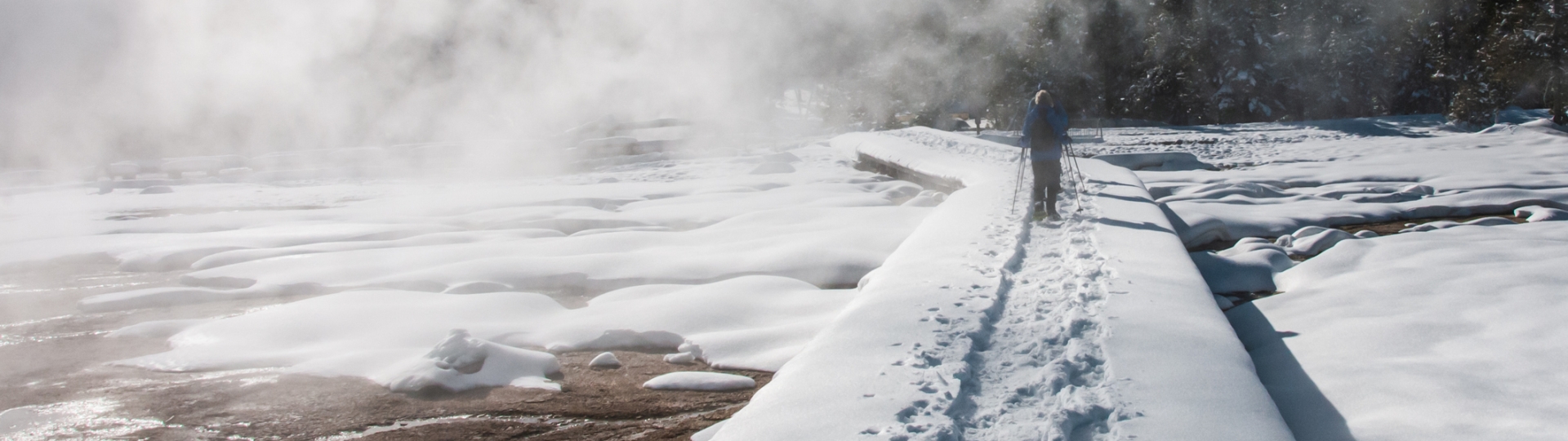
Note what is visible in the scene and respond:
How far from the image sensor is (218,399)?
12.7 ft

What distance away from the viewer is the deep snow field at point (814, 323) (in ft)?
10.7

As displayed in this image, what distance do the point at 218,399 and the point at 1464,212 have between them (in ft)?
33.7

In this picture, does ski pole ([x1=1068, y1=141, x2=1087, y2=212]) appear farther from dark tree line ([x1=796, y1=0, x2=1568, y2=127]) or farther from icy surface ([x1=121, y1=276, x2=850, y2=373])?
dark tree line ([x1=796, y1=0, x2=1568, y2=127])

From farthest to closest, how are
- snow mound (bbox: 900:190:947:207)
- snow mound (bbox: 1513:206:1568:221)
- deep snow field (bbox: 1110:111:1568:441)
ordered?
snow mound (bbox: 900:190:947:207) → snow mound (bbox: 1513:206:1568:221) → deep snow field (bbox: 1110:111:1568:441)

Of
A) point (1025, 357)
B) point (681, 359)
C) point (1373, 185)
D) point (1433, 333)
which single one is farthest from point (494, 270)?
point (1373, 185)

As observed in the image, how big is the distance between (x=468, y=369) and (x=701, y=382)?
108 centimetres

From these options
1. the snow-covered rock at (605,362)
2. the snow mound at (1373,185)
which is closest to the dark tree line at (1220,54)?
the snow mound at (1373,185)

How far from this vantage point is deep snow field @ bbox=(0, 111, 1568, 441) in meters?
3.27

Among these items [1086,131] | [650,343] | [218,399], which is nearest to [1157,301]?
[650,343]

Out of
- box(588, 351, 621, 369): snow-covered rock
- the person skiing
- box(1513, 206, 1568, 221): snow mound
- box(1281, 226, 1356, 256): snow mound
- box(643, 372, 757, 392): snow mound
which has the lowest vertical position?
box(1513, 206, 1568, 221): snow mound

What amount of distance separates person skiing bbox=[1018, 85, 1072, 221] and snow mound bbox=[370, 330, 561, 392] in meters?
4.50

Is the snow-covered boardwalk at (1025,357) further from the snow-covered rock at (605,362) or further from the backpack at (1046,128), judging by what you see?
the backpack at (1046,128)

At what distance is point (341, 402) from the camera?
3.84 m

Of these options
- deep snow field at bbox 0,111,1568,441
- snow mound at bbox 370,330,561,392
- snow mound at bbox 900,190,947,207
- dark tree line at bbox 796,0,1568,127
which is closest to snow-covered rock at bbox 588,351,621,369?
deep snow field at bbox 0,111,1568,441
